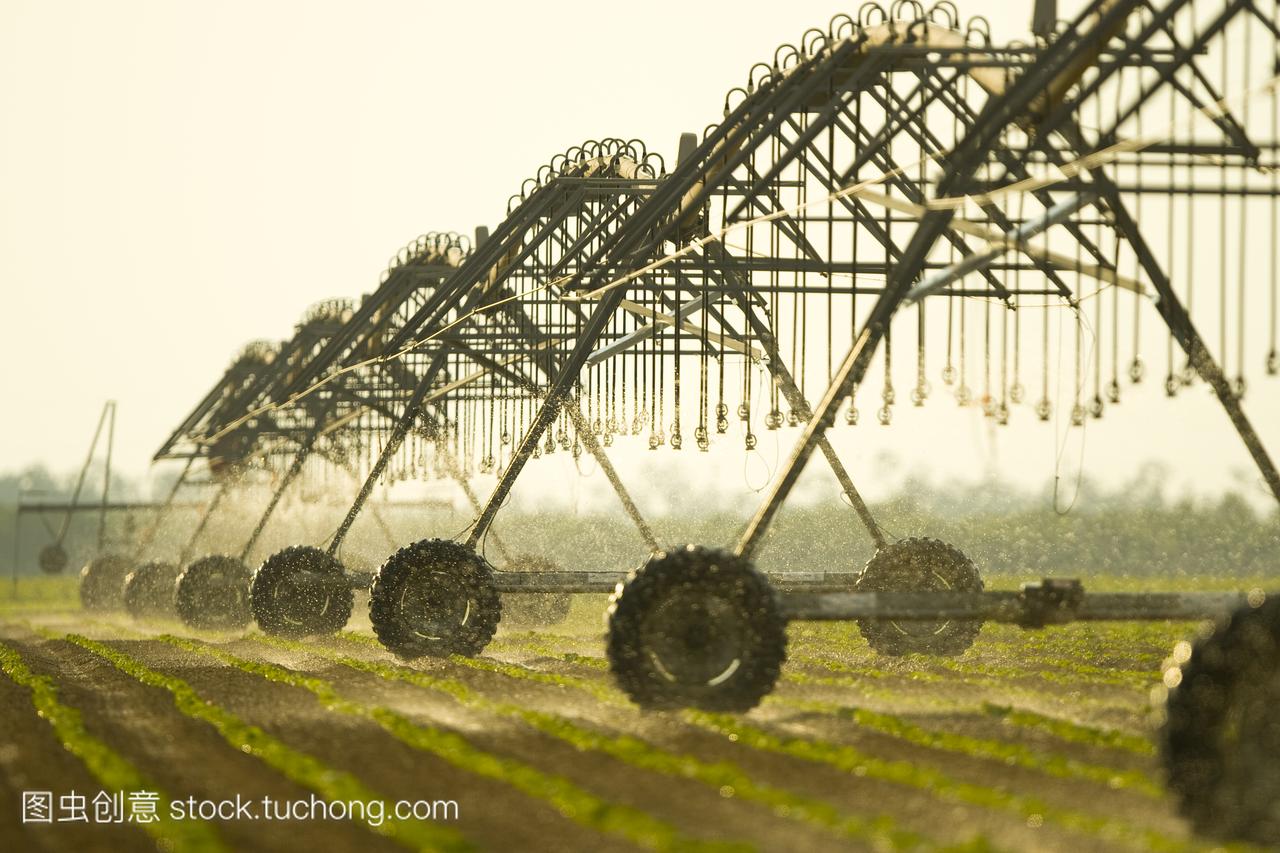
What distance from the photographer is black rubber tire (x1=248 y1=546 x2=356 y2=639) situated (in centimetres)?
2630

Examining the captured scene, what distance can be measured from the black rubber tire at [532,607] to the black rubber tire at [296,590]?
542 centimetres

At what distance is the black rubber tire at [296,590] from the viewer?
26.3 m

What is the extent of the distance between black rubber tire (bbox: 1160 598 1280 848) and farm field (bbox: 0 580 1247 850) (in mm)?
217

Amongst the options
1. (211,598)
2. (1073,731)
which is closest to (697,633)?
(1073,731)

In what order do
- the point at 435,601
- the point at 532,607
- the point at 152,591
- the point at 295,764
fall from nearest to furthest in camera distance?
1. the point at 295,764
2. the point at 435,601
3. the point at 532,607
4. the point at 152,591

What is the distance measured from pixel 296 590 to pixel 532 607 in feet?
21.6

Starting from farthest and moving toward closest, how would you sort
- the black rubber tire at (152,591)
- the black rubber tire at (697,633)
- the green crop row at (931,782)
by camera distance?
the black rubber tire at (152,591), the black rubber tire at (697,633), the green crop row at (931,782)

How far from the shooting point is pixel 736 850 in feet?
29.8

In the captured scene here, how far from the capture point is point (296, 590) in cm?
2644

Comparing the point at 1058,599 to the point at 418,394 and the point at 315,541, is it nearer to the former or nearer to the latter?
the point at 418,394

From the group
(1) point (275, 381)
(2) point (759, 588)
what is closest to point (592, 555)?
(1) point (275, 381)

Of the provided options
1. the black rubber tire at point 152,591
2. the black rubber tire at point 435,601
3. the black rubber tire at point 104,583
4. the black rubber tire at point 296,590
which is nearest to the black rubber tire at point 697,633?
the black rubber tire at point 435,601

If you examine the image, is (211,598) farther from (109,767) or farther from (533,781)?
(533,781)

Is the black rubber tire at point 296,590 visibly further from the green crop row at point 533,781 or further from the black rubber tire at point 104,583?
the black rubber tire at point 104,583
